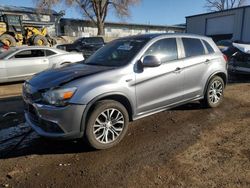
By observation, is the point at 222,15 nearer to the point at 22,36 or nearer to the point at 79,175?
the point at 22,36

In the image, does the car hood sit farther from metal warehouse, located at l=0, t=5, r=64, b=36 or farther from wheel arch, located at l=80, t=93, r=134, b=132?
metal warehouse, located at l=0, t=5, r=64, b=36

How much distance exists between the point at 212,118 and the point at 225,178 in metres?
2.31

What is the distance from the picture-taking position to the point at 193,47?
566 centimetres

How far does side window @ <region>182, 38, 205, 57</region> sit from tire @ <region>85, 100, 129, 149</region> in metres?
2.02

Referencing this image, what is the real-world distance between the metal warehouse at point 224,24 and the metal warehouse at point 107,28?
1253 cm

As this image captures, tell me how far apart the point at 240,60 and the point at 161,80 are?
5711 mm

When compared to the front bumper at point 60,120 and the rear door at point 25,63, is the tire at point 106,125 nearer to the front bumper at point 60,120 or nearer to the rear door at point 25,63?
the front bumper at point 60,120

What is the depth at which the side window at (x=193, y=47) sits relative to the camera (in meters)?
5.50

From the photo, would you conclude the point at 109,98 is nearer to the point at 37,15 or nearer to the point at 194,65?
the point at 194,65

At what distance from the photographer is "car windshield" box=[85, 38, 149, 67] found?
4746 millimetres

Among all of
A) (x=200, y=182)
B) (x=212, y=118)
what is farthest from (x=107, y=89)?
(x=212, y=118)

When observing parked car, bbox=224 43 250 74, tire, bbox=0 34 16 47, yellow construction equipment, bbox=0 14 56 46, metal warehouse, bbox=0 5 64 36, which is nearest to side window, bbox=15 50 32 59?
parked car, bbox=224 43 250 74

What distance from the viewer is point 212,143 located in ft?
14.5

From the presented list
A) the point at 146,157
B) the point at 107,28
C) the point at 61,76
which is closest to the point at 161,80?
the point at 146,157
